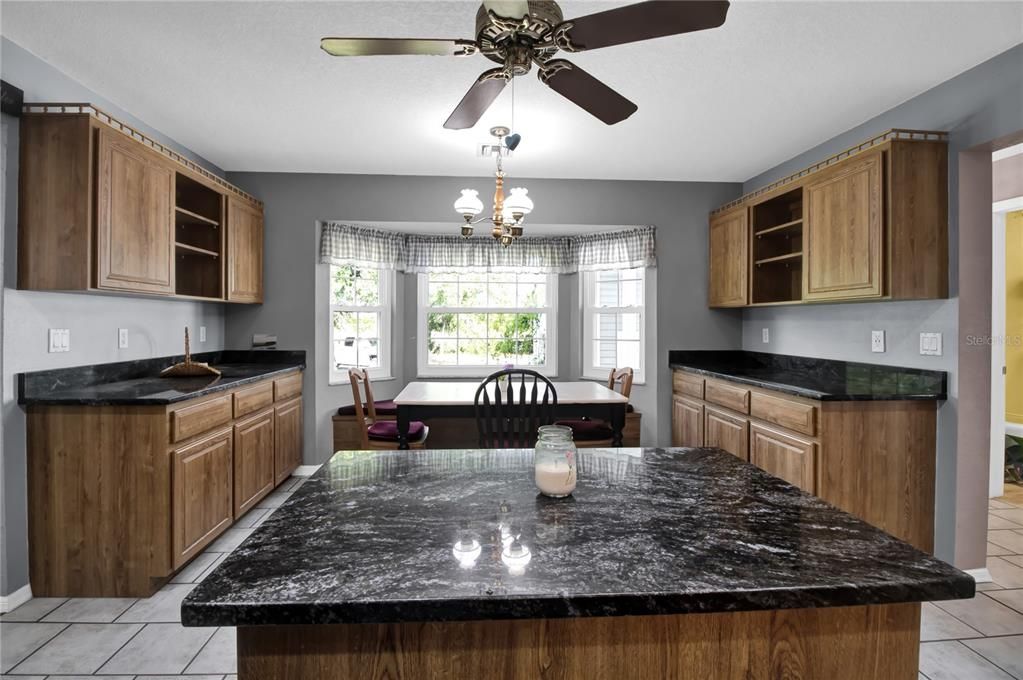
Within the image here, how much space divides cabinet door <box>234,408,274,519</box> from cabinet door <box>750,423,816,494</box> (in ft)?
9.56

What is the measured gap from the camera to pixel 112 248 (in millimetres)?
2473

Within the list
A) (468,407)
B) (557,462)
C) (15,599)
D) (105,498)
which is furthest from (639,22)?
(15,599)

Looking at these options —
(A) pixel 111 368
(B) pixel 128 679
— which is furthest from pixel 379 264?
(B) pixel 128 679

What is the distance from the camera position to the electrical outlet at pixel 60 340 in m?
2.43

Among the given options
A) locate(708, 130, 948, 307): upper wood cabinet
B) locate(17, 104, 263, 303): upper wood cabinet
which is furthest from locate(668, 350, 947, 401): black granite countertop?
locate(17, 104, 263, 303): upper wood cabinet

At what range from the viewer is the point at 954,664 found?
6.32 feet

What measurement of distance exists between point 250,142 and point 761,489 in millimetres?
3608

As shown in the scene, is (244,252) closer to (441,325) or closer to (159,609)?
(441,325)

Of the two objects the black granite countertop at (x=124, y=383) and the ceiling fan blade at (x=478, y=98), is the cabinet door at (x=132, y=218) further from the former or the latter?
the ceiling fan blade at (x=478, y=98)

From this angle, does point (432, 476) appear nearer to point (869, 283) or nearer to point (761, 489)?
point (761, 489)

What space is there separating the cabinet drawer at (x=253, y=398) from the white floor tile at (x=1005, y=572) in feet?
13.1

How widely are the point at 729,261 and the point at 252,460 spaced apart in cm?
366

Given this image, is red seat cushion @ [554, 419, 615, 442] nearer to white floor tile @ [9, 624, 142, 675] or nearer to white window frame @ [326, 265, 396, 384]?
white window frame @ [326, 265, 396, 384]

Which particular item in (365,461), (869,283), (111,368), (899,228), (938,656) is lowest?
(938,656)
